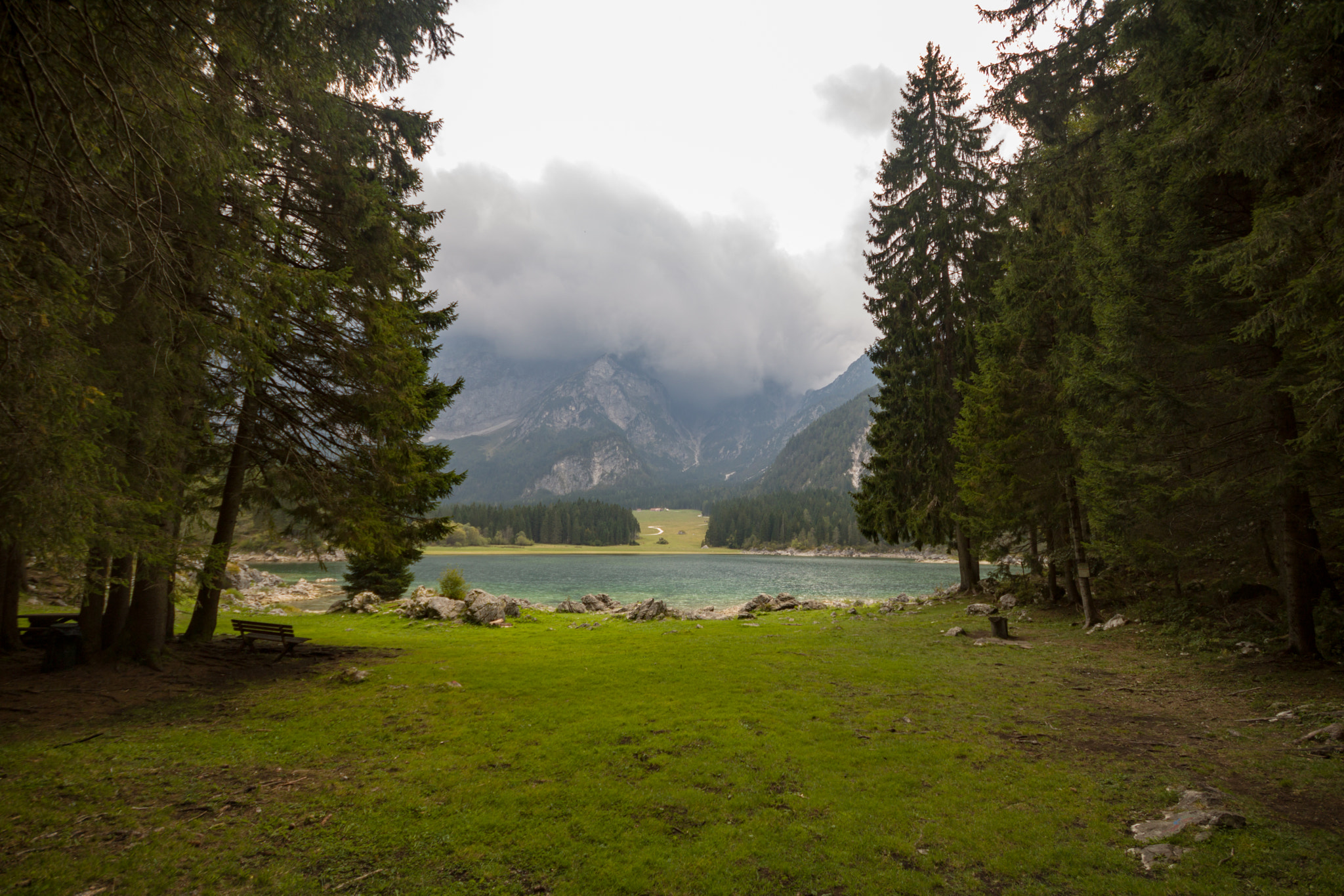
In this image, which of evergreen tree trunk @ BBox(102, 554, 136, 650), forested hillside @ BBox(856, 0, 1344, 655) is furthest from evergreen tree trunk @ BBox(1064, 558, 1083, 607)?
evergreen tree trunk @ BBox(102, 554, 136, 650)

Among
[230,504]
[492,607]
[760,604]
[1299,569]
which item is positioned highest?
[230,504]

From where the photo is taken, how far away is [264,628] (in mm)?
13516

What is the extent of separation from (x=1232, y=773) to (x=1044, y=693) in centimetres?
408

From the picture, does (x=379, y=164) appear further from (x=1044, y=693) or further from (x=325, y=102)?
(x=1044, y=693)

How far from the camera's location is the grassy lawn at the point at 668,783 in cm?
472

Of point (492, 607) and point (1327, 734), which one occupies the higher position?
point (1327, 734)

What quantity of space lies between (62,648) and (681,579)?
2246 inches

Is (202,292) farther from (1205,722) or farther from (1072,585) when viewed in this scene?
(1072,585)

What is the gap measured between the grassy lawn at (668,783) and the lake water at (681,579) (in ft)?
82.2

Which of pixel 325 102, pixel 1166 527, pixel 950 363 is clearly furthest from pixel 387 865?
pixel 950 363

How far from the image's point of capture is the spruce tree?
2533 cm

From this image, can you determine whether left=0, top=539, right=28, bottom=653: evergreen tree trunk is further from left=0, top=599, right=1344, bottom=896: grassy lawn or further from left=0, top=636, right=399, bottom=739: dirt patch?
left=0, top=599, right=1344, bottom=896: grassy lawn

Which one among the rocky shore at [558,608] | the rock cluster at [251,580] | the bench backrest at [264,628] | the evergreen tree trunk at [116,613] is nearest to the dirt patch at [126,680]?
the bench backrest at [264,628]

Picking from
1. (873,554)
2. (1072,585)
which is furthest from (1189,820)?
(873,554)
